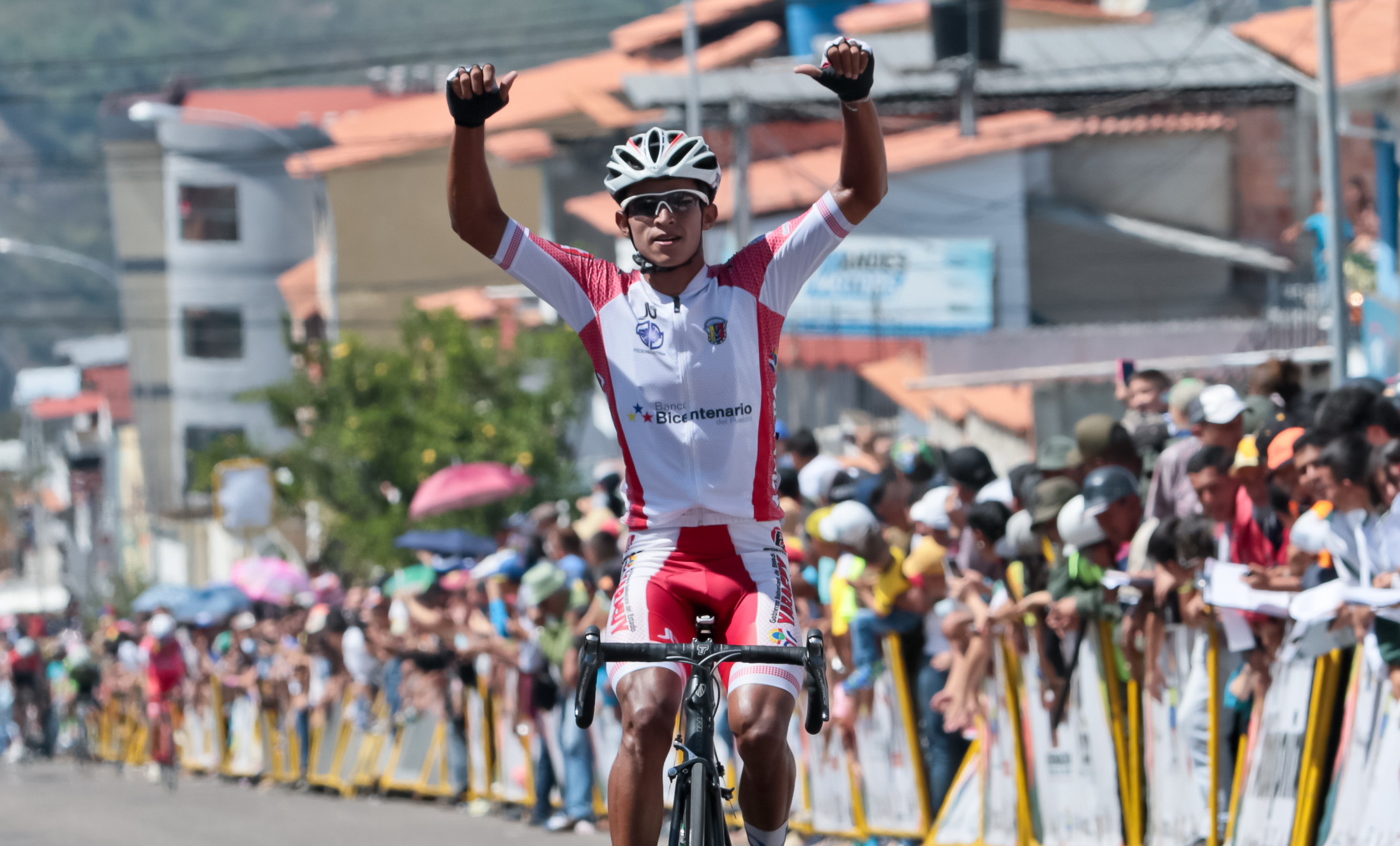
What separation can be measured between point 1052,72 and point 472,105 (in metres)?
31.6

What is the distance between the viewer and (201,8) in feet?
638

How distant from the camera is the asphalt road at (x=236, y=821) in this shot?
13.0 meters

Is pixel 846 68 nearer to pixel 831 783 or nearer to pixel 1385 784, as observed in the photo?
pixel 1385 784

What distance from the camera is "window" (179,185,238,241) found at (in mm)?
58594

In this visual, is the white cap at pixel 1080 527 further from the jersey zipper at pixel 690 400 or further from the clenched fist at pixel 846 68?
the clenched fist at pixel 846 68

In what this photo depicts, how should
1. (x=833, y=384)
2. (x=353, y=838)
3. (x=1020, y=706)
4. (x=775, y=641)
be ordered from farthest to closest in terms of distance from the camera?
(x=833, y=384)
(x=353, y=838)
(x=1020, y=706)
(x=775, y=641)

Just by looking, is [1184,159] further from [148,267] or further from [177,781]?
[148,267]

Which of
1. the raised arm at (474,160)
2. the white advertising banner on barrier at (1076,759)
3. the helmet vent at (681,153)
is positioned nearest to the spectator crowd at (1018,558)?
the white advertising banner on barrier at (1076,759)

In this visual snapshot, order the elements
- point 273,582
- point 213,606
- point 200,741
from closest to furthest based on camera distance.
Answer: point 213,606, point 273,582, point 200,741

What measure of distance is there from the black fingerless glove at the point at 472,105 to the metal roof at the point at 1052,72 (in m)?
27.9

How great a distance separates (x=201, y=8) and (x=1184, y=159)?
17212 cm

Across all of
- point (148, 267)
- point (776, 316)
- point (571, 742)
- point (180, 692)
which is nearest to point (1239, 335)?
point (180, 692)

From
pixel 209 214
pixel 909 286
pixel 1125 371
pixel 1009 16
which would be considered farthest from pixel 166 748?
pixel 209 214

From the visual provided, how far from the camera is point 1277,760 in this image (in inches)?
326
